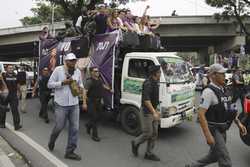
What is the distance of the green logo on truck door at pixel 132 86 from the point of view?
8.52 metres

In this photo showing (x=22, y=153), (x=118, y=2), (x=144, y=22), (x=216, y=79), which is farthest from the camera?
(x=118, y=2)

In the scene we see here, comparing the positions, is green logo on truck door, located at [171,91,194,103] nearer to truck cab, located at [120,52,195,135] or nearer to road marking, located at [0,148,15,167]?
truck cab, located at [120,52,195,135]

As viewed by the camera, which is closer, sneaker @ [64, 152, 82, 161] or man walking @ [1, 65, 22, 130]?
sneaker @ [64, 152, 82, 161]

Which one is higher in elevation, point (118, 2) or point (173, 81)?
point (118, 2)

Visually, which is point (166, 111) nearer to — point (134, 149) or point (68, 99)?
point (134, 149)

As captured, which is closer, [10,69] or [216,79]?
[216,79]

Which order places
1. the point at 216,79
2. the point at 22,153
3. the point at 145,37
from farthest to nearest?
the point at 145,37 < the point at 22,153 < the point at 216,79

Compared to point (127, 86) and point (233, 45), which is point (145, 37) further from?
point (233, 45)

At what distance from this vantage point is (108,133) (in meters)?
8.85

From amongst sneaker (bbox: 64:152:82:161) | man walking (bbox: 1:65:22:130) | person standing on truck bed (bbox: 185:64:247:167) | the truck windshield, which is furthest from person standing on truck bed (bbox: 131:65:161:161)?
man walking (bbox: 1:65:22:130)

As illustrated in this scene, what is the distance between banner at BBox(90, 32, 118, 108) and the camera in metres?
9.06

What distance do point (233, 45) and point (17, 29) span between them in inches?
908

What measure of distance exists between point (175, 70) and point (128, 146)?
2.30 meters

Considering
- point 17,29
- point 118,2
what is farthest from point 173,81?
point 17,29
